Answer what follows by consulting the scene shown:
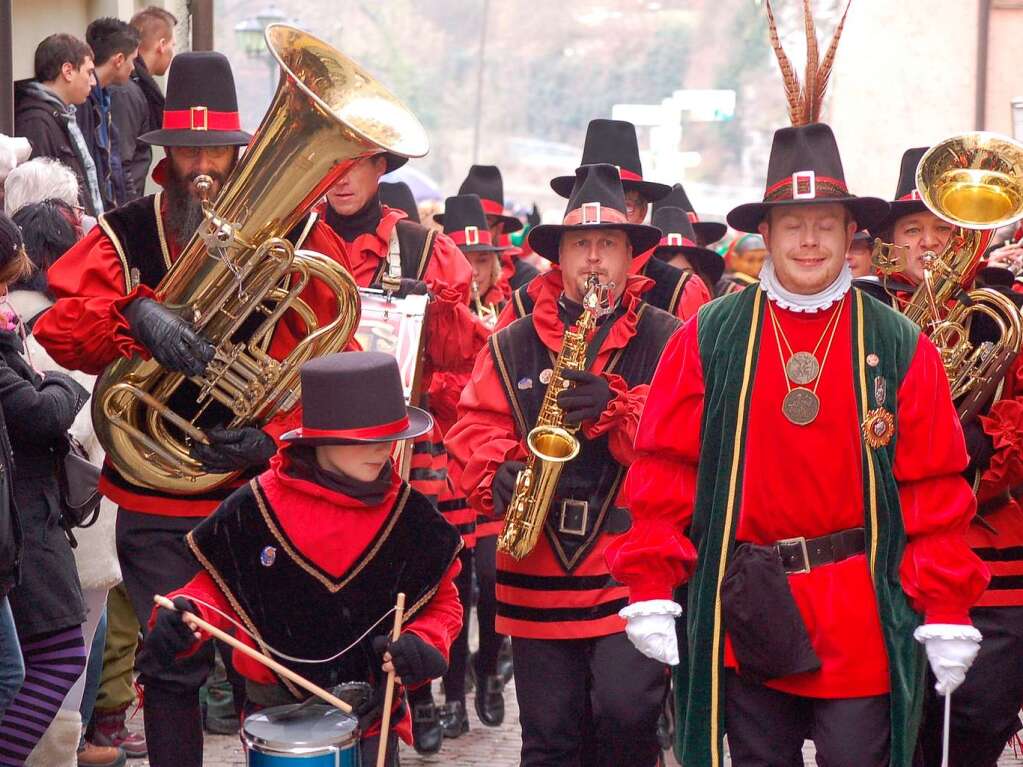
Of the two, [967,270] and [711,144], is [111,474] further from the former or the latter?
[711,144]

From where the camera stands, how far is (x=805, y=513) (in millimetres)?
4867

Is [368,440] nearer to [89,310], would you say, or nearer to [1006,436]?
[89,310]

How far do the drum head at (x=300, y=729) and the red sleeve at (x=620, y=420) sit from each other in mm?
1575

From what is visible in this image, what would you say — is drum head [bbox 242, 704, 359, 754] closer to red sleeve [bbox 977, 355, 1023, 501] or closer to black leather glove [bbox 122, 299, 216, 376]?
black leather glove [bbox 122, 299, 216, 376]

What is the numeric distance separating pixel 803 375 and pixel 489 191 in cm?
693

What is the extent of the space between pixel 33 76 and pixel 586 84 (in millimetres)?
32046

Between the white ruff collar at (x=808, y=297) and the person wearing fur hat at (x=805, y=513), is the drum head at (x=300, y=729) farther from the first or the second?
the white ruff collar at (x=808, y=297)

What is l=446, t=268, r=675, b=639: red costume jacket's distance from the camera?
5.90 m

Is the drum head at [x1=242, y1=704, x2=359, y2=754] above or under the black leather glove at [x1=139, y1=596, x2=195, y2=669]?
under

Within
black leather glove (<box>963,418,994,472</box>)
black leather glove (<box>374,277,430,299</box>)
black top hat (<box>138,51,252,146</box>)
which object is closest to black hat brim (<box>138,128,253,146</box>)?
black top hat (<box>138,51,252,146</box>)

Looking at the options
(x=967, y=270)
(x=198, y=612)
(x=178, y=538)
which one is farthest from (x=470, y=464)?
(x=967, y=270)

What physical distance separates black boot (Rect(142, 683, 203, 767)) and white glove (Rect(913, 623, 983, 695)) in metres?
2.22

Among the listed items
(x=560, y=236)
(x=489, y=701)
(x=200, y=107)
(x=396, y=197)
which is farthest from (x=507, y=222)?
(x=200, y=107)

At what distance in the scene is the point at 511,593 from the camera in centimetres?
605
